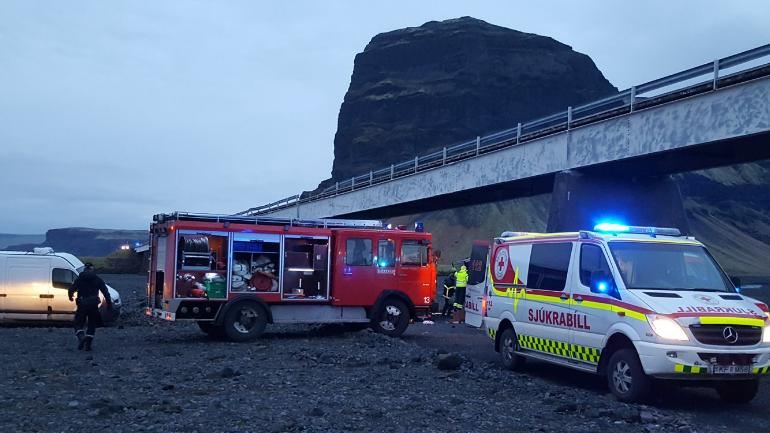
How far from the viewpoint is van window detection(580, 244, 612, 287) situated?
10.6 meters

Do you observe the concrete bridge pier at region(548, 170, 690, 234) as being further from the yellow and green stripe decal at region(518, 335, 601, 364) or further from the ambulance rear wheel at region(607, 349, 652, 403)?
the ambulance rear wheel at region(607, 349, 652, 403)

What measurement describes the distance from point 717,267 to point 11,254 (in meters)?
17.1

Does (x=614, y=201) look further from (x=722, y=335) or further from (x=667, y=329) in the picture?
(x=667, y=329)

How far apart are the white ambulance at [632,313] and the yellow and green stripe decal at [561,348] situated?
2 centimetres

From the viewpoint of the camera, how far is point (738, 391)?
33.2 feet

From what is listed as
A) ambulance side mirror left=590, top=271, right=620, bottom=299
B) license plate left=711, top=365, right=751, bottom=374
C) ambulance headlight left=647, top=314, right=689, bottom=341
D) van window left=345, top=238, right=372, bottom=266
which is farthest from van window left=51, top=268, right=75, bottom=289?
license plate left=711, top=365, right=751, bottom=374

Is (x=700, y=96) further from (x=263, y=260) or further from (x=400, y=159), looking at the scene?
(x=400, y=159)

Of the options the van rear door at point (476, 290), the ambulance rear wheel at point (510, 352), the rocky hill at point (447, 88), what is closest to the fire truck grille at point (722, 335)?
the ambulance rear wheel at point (510, 352)

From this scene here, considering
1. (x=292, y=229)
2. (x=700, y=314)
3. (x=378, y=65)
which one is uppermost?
(x=378, y=65)

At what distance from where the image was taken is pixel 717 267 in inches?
421

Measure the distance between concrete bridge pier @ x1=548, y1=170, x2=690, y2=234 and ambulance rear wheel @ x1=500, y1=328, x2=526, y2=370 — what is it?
43.9 feet

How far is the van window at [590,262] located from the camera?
417 inches

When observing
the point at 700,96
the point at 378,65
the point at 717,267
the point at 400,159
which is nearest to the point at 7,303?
the point at 717,267

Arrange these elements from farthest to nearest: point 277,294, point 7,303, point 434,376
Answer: point 7,303 < point 277,294 < point 434,376
